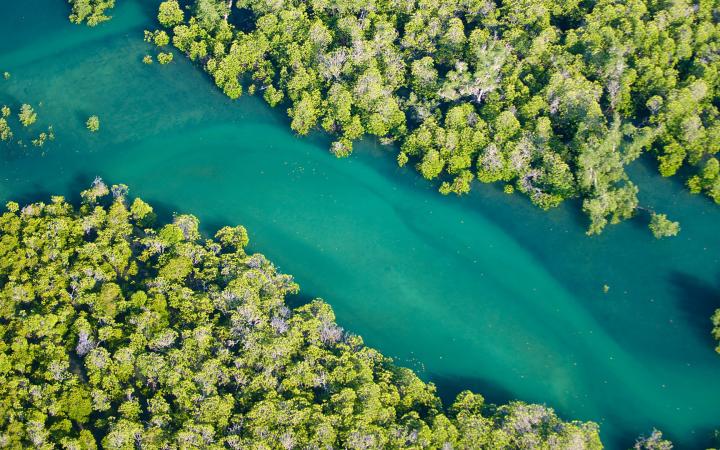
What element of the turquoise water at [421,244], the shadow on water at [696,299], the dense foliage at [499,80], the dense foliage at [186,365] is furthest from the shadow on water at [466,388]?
the dense foliage at [499,80]

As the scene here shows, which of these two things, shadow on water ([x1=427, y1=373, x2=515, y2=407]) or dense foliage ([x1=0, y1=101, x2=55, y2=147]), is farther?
dense foliage ([x1=0, y1=101, x2=55, y2=147])

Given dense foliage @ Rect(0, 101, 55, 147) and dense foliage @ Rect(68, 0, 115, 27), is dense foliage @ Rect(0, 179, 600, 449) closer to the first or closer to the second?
dense foliage @ Rect(0, 101, 55, 147)

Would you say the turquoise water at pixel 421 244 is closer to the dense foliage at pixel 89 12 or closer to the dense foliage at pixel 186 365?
the dense foliage at pixel 89 12

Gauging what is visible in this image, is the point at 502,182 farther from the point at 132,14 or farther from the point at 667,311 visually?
the point at 132,14

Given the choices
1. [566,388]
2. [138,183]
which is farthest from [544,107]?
[138,183]

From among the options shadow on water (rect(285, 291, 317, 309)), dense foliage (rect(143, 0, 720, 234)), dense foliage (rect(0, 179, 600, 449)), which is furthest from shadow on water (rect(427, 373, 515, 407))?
dense foliage (rect(143, 0, 720, 234))

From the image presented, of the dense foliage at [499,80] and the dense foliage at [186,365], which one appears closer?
the dense foliage at [186,365]
